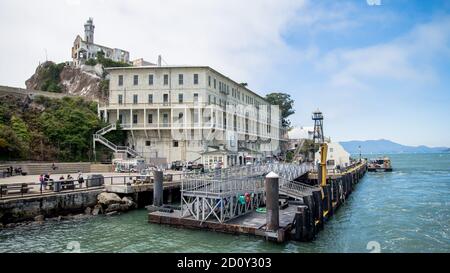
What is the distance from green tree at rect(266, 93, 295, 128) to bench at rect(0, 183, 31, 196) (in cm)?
7844

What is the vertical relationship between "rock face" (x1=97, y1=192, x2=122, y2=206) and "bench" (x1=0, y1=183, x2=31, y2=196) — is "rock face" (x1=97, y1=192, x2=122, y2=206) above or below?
below

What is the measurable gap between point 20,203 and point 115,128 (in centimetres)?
2979

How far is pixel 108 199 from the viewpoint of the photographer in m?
24.3

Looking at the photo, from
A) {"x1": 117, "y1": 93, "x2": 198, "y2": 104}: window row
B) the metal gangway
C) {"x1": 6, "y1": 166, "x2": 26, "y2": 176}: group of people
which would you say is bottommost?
the metal gangway

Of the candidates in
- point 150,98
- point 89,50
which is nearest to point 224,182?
point 150,98

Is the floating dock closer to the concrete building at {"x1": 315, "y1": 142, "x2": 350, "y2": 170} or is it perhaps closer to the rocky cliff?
the concrete building at {"x1": 315, "y1": 142, "x2": 350, "y2": 170}

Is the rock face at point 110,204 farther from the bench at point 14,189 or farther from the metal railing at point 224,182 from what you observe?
the metal railing at point 224,182

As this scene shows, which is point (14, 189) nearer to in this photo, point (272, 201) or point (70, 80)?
point (272, 201)

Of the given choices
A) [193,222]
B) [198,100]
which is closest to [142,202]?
[193,222]

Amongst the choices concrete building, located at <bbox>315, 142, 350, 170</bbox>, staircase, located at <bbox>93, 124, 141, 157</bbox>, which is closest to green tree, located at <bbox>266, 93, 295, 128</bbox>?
concrete building, located at <bbox>315, 142, 350, 170</bbox>

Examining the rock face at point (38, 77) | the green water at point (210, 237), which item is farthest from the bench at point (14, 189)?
the rock face at point (38, 77)

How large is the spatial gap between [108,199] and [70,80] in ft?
215

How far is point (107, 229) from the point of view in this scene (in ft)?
62.8

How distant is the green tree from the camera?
9506 cm
